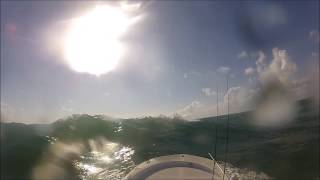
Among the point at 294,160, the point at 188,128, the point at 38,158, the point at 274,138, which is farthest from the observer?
the point at 274,138

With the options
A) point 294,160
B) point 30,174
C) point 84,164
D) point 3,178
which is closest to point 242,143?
point 294,160

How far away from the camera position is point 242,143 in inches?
3915

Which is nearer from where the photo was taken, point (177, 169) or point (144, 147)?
point (177, 169)

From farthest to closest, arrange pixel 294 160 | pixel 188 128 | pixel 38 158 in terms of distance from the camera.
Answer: pixel 188 128 → pixel 294 160 → pixel 38 158

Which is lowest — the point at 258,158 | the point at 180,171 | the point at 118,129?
the point at 180,171

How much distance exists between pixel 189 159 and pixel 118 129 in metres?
69.2

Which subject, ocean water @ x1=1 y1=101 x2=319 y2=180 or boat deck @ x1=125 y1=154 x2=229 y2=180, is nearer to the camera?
boat deck @ x1=125 y1=154 x2=229 y2=180

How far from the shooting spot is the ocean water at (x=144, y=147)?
38.8 metres

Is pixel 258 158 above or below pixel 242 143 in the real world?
below

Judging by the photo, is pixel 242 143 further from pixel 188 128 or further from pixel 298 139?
pixel 298 139

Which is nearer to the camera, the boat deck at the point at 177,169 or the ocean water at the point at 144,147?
the boat deck at the point at 177,169

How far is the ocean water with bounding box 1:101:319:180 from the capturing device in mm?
38750

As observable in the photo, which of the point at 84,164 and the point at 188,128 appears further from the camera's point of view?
the point at 188,128

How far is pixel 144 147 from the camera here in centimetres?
6700
